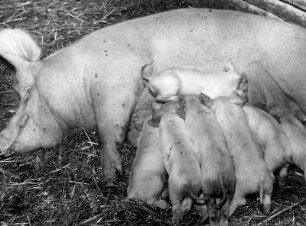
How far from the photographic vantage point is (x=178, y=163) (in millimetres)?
3301

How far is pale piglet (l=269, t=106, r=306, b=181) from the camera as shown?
139 inches

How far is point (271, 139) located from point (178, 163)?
24.2 inches

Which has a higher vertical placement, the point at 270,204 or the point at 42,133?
the point at 270,204

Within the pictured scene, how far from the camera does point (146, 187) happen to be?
3.38m

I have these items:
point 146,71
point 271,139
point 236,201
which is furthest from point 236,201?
point 146,71

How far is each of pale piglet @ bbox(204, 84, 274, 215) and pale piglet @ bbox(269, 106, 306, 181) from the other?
24 cm

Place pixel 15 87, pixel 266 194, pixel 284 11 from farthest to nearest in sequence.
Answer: pixel 284 11
pixel 15 87
pixel 266 194

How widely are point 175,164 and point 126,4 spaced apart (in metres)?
2.61

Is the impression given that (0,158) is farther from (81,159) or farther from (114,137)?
(114,137)

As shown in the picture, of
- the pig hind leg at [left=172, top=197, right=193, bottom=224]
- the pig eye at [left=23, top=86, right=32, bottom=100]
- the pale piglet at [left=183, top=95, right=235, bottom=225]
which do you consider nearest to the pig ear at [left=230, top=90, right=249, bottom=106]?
the pale piglet at [left=183, top=95, right=235, bottom=225]

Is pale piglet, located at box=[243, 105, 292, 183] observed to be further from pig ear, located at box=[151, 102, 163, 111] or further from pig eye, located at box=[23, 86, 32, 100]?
pig eye, located at box=[23, 86, 32, 100]

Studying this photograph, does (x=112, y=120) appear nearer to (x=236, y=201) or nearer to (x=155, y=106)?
(x=155, y=106)

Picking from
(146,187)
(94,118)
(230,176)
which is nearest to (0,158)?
(94,118)

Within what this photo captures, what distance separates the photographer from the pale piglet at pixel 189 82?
382 cm
